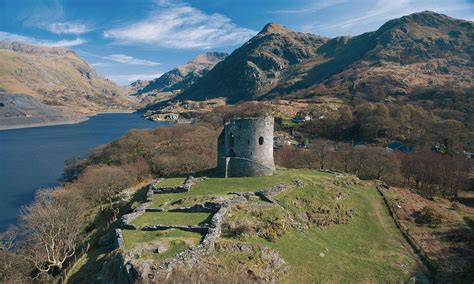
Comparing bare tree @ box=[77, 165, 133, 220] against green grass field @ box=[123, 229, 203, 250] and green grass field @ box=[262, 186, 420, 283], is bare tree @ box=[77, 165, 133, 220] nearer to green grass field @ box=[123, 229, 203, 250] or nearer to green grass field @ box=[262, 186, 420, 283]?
green grass field @ box=[123, 229, 203, 250]

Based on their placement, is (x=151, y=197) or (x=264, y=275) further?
(x=151, y=197)

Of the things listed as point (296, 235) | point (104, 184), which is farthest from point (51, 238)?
point (296, 235)

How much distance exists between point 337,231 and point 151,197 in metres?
18.0

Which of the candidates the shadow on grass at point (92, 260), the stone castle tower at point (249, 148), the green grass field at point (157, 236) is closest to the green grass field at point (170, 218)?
the green grass field at point (157, 236)

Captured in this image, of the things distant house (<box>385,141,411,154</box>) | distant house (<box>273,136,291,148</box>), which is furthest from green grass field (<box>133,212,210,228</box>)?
distant house (<box>385,141,411,154</box>)

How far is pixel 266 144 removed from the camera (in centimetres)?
3956

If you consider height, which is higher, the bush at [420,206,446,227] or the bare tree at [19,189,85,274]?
the bush at [420,206,446,227]

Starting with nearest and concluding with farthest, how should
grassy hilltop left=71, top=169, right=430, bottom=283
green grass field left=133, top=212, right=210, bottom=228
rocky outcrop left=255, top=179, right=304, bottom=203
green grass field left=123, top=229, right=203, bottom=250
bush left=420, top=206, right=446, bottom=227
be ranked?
1. grassy hilltop left=71, top=169, right=430, bottom=283
2. green grass field left=123, top=229, right=203, bottom=250
3. green grass field left=133, top=212, right=210, bottom=228
4. rocky outcrop left=255, top=179, right=304, bottom=203
5. bush left=420, top=206, right=446, bottom=227

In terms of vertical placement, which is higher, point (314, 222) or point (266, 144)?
point (266, 144)

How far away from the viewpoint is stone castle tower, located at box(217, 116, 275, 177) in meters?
38.9

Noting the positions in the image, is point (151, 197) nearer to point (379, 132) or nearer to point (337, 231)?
point (337, 231)

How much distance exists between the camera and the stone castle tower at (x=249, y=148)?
38938mm

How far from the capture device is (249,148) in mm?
39031

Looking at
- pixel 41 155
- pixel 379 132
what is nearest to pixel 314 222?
pixel 379 132
